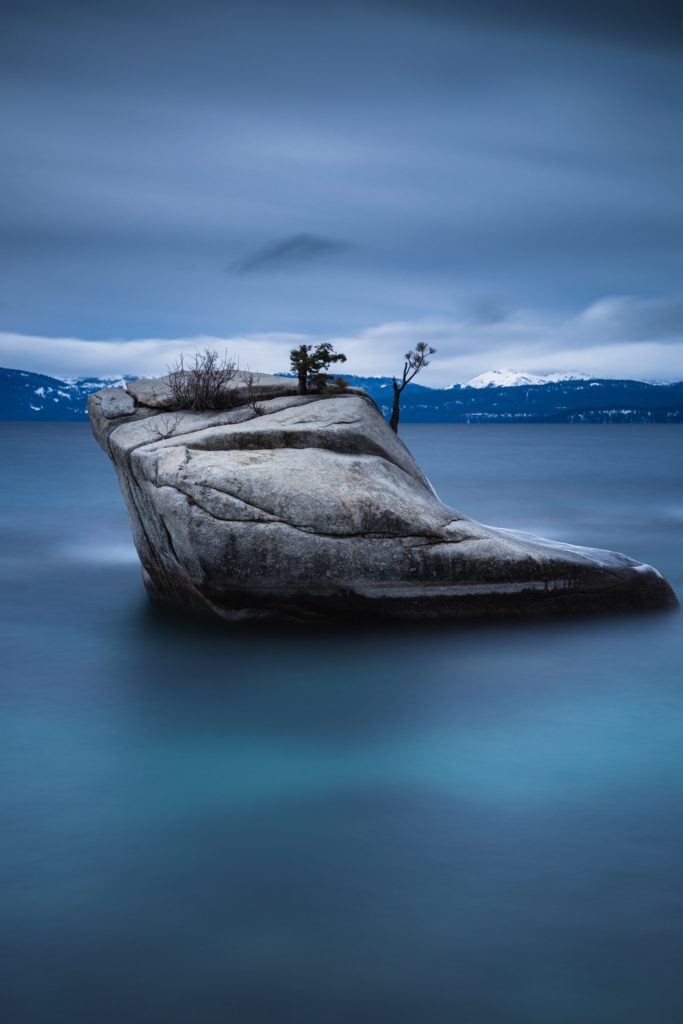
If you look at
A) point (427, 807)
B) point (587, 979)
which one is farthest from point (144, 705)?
point (587, 979)

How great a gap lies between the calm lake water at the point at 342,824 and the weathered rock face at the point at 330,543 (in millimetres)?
415

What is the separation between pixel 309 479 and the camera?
11.3 m

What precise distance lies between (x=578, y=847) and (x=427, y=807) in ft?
3.76

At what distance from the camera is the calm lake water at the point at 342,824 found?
15.8 ft

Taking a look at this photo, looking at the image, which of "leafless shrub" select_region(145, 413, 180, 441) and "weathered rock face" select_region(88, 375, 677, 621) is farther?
"leafless shrub" select_region(145, 413, 180, 441)

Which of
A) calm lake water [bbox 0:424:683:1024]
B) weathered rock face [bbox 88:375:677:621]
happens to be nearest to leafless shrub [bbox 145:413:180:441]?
weathered rock face [bbox 88:375:677:621]

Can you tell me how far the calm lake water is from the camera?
483 centimetres

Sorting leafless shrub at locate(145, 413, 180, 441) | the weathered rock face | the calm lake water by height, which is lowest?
the calm lake water

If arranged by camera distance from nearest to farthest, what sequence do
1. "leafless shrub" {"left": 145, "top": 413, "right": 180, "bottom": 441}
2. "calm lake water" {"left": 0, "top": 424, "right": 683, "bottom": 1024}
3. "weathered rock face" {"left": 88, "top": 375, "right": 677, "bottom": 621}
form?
1. "calm lake water" {"left": 0, "top": 424, "right": 683, "bottom": 1024}
2. "weathered rock face" {"left": 88, "top": 375, "right": 677, "bottom": 621}
3. "leafless shrub" {"left": 145, "top": 413, "right": 180, "bottom": 441}

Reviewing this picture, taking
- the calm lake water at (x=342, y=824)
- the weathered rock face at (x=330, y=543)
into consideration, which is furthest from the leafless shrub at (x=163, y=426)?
the calm lake water at (x=342, y=824)

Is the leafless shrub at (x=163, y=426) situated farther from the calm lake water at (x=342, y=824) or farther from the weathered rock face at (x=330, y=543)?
the calm lake water at (x=342, y=824)

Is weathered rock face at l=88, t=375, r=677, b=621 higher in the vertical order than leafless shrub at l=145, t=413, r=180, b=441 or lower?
lower

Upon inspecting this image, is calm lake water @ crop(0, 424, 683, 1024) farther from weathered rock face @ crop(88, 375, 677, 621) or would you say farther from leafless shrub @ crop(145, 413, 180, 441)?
leafless shrub @ crop(145, 413, 180, 441)

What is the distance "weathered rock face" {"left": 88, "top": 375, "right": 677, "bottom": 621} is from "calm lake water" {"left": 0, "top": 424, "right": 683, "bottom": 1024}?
16.3 inches
